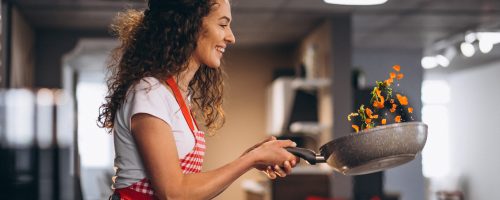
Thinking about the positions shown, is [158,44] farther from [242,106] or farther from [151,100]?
[242,106]

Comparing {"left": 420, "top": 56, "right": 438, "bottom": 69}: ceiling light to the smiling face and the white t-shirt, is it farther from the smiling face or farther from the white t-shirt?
the white t-shirt

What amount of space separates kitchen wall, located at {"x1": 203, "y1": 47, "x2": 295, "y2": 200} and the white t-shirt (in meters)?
8.30

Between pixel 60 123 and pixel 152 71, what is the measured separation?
471 centimetres

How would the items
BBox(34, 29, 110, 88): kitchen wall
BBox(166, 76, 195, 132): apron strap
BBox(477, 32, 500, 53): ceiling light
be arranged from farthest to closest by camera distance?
BBox(477, 32, 500, 53): ceiling light
BBox(34, 29, 110, 88): kitchen wall
BBox(166, 76, 195, 132): apron strap

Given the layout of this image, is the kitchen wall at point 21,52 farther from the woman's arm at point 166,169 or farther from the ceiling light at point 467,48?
the woman's arm at point 166,169

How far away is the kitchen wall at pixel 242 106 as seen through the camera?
32.5 ft

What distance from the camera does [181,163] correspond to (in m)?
1.56

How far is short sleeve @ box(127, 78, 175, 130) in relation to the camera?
4.96 feet

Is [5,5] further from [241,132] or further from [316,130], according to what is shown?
[241,132]

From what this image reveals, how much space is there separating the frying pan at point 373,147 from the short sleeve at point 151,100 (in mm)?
281

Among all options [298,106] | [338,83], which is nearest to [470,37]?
[338,83]

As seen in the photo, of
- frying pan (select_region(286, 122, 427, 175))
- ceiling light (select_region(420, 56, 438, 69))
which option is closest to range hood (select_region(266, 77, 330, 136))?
ceiling light (select_region(420, 56, 438, 69))

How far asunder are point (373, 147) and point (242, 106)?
8.37 metres

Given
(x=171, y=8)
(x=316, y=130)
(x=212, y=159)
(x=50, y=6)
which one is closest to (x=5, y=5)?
(x=50, y=6)
